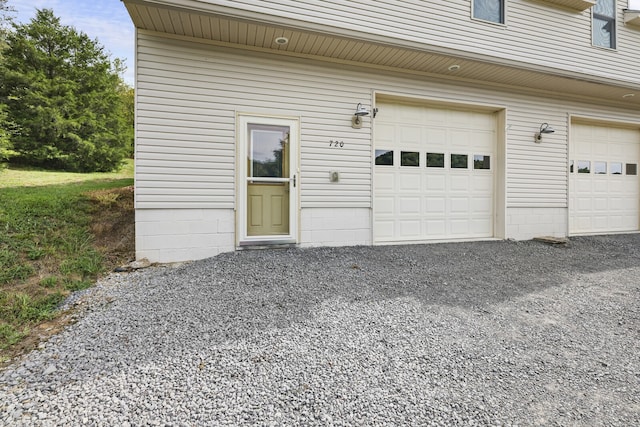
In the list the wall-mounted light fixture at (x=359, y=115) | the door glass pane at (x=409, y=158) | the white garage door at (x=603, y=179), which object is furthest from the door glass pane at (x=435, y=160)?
the white garage door at (x=603, y=179)

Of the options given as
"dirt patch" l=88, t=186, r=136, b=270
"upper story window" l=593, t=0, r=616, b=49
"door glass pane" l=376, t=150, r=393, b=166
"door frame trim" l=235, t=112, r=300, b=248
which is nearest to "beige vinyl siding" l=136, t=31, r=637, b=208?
"door frame trim" l=235, t=112, r=300, b=248

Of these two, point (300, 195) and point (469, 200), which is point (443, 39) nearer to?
point (469, 200)

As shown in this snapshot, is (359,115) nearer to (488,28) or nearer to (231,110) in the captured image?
(231,110)

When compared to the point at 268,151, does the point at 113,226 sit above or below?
below

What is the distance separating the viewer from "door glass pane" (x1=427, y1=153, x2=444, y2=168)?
5742 millimetres

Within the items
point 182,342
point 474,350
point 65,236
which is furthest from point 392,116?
point 65,236

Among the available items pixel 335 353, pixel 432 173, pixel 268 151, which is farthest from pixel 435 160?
pixel 335 353

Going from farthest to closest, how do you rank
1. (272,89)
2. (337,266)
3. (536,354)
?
(272,89) < (337,266) < (536,354)

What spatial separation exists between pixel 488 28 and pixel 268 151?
4318mm

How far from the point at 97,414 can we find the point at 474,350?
7.49 ft

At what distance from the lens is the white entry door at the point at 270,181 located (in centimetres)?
462

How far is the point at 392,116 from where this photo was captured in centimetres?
551

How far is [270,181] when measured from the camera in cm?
473

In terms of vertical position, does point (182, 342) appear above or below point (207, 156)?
below
